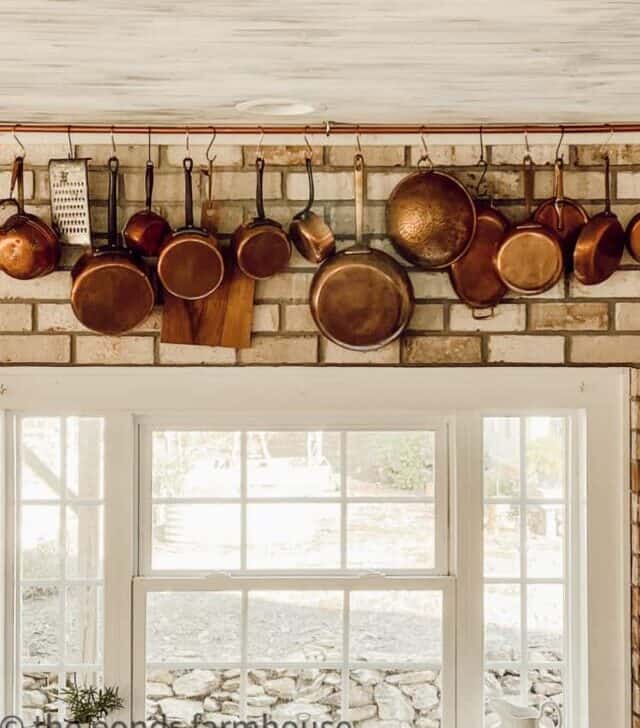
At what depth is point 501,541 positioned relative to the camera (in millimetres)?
2842

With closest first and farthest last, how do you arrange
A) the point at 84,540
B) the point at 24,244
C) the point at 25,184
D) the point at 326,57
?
the point at 326,57
the point at 24,244
the point at 25,184
the point at 84,540

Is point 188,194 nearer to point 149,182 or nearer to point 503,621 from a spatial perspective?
point 149,182

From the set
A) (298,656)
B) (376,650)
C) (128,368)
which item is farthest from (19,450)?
(376,650)

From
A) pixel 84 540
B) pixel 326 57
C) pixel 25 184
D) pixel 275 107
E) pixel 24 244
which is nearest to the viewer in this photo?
pixel 326 57

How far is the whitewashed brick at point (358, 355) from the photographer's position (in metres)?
2.70

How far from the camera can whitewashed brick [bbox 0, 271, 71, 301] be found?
8.84 feet

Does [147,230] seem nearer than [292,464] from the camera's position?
Yes

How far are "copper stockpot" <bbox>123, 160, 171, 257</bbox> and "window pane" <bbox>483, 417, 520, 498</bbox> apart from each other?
1131 mm

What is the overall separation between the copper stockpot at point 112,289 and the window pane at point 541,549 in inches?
52.6

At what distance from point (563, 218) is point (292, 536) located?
1257mm

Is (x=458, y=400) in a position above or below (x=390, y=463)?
above

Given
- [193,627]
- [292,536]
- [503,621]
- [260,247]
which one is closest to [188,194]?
[260,247]

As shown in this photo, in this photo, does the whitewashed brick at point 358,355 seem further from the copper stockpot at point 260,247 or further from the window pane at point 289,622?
the window pane at point 289,622

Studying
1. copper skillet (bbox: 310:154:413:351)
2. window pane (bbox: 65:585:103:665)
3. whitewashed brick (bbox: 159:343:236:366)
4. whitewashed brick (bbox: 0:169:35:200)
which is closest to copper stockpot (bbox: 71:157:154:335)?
whitewashed brick (bbox: 159:343:236:366)
